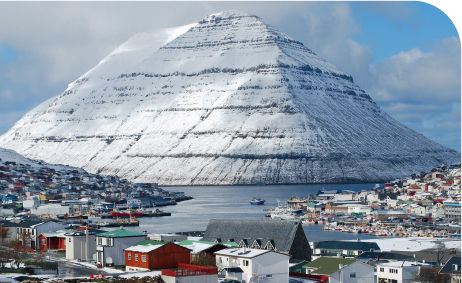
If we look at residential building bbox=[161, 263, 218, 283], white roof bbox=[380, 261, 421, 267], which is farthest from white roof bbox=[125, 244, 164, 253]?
white roof bbox=[380, 261, 421, 267]

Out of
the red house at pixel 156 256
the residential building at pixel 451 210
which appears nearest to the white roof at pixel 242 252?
the red house at pixel 156 256

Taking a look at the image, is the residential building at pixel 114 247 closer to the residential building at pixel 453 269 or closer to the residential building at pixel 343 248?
the residential building at pixel 343 248

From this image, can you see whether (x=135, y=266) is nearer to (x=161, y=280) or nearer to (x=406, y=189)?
(x=161, y=280)

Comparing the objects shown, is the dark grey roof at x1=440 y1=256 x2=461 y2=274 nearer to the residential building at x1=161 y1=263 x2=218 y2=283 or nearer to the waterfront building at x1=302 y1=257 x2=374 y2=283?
the waterfront building at x1=302 y1=257 x2=374 y2=283

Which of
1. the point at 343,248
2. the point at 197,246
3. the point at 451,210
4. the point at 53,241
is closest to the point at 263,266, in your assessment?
the point at 197,246

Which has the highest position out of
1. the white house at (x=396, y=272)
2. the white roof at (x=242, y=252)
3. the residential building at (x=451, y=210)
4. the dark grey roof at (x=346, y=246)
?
the residential building at (x=451, y=210)

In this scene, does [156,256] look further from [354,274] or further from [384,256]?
[384,256]
